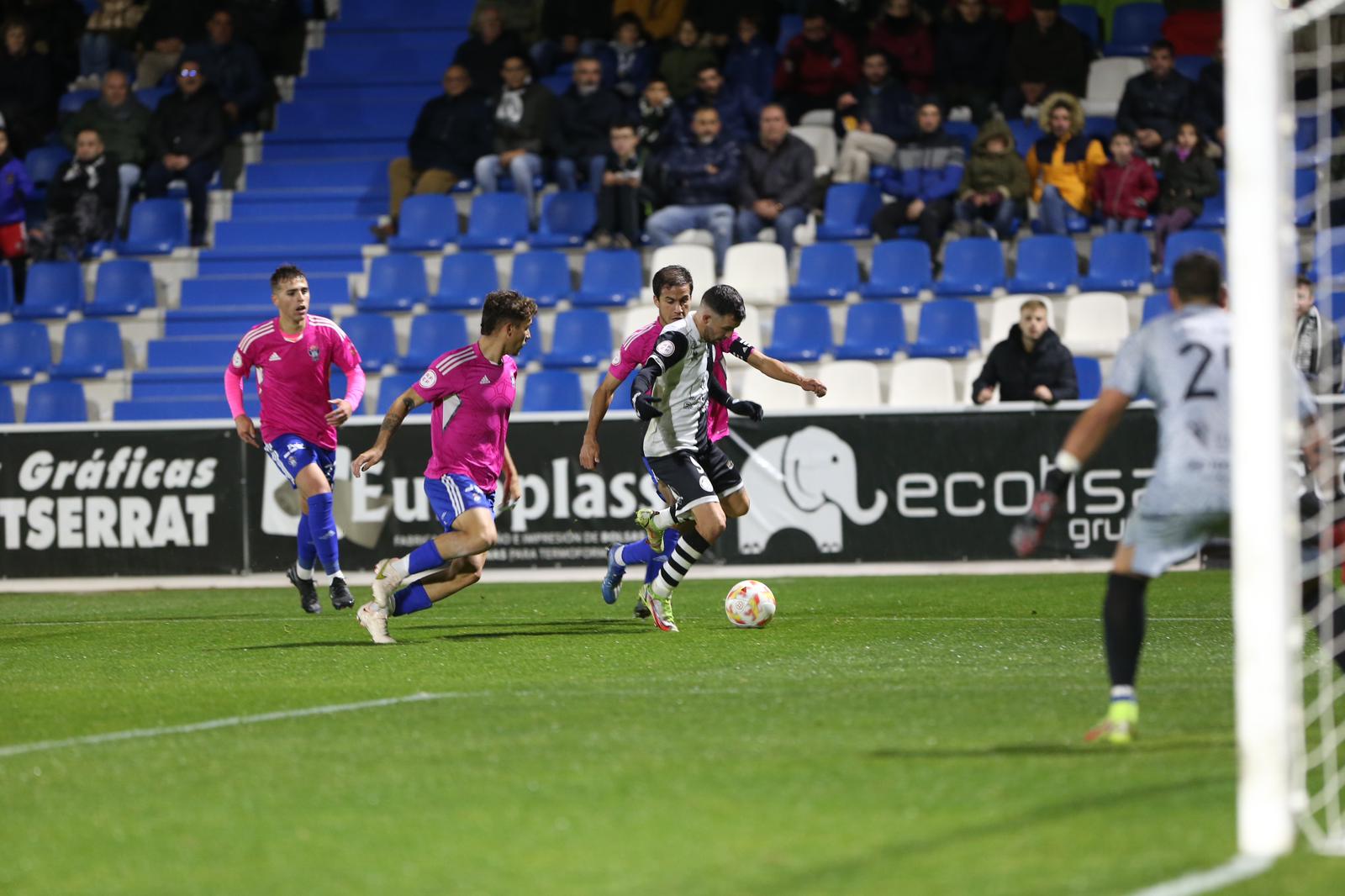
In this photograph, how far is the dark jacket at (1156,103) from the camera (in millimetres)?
18969

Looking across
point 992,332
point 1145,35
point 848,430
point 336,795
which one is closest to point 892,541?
point 848,430

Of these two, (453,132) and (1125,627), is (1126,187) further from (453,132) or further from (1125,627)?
(1125,627)

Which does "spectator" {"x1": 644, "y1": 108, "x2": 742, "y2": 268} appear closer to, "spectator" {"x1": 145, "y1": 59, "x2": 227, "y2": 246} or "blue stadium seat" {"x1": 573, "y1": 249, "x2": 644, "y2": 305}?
"blue stadium seat" {"x1": 573, "y1": 249, "x2": 644, "y2": 305}

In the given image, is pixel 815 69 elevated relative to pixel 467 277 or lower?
elevated

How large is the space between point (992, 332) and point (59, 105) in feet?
41.4

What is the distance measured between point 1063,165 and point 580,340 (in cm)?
539

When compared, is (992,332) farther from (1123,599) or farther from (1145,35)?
(1123,599)

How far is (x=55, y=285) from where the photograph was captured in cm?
2056

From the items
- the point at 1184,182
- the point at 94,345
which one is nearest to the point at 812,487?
the point at 1184,182

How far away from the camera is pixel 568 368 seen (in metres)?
18.7

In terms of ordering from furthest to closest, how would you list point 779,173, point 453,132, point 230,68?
Answer: point 230,68, point 453,132, point 779,173

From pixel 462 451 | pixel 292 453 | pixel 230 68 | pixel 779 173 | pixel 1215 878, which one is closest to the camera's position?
pixel 1215 878

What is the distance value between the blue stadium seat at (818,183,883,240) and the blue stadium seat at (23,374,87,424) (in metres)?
8.12

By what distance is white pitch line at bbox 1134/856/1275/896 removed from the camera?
409 cm
